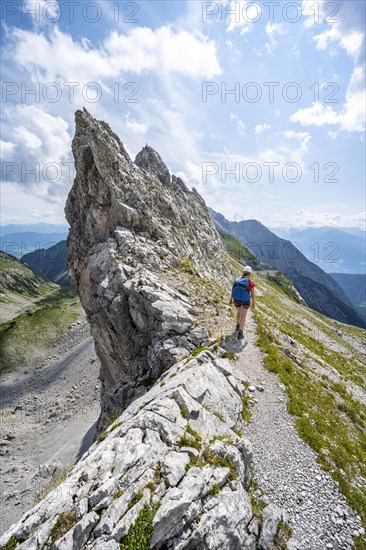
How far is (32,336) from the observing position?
8488 centimetres

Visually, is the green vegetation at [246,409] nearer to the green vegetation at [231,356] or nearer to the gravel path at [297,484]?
the gravel path at [297,484]

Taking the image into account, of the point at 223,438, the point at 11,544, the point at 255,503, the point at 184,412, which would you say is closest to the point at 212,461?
the point at 223,438

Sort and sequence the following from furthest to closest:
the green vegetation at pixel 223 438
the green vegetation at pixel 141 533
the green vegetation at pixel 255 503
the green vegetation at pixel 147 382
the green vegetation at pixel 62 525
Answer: the green vegetation at pixel 147 382 → the green vegetation at pixel 223 438 → the green vegetation at pixel 255 503 → the green vegetation at pixel 62 525 → the green vegetation at pixel 141 533

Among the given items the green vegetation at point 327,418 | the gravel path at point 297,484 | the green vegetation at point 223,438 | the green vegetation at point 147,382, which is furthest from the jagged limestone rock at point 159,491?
the green vegetation at point 147,382

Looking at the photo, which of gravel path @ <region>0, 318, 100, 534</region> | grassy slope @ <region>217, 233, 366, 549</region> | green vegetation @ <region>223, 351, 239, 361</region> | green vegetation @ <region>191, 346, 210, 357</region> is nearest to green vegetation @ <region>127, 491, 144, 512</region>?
grassy slope @ <region>217, 233, 366, 549</region>

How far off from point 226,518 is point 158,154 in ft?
352

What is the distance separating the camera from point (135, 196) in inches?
1571

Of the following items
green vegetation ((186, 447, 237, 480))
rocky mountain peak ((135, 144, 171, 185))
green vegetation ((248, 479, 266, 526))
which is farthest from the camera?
rocky mountain peak ((135, 144, 171, 185))

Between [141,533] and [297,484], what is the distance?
6643mm

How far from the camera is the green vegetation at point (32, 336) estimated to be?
249ft

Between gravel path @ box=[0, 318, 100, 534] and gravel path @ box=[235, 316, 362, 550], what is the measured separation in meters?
24.6

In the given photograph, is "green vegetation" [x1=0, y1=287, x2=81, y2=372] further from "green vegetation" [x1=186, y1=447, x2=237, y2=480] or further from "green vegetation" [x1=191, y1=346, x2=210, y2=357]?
"green vegetation" [x1=186, y1=447, x2=237, y2=480]

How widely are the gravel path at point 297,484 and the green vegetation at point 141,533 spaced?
15.8 ft

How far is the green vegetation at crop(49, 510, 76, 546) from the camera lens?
316 inches
